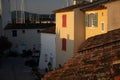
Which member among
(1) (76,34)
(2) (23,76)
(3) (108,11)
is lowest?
(2) (23,76)

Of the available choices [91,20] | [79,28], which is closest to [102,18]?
[91,20]

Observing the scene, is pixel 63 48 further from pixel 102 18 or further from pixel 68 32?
pixel 102 18

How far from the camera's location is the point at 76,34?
32.0 meters

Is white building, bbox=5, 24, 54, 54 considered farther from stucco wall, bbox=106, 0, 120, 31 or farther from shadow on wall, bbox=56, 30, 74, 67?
stucco wall, bbox=106, 0, 120, 31

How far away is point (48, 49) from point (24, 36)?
21763 mm

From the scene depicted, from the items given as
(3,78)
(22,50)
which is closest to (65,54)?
(3,78)

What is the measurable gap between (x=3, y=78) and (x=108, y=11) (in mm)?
14491

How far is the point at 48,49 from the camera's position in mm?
41188

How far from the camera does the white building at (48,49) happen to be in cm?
3966

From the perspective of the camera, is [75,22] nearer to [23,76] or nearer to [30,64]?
[23,76]

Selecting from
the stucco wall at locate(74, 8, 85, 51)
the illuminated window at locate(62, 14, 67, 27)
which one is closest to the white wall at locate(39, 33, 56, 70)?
the illuminated window at locate(62, 14, 67, 27)

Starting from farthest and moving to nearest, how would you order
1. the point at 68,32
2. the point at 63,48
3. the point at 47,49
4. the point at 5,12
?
the point at 5,12, the point at 47,49, the point at 63,48, the point at 68,32

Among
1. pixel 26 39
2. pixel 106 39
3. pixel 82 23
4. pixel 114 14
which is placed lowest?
pixel 26 39

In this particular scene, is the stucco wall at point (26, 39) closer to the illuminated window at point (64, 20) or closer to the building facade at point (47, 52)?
the building facade at point (47, 52)
